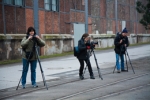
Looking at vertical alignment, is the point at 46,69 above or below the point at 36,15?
below

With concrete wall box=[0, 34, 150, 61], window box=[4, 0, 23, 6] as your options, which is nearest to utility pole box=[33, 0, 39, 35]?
concrete wall box=[0, 34, 150, 61]

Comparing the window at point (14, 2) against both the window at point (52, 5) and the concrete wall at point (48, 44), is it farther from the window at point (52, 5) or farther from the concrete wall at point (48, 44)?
the window at point (52, 5)

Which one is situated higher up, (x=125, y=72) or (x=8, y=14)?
(x=8, y=14)

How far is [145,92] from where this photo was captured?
8195mm

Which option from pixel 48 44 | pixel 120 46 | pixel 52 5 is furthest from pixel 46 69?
pixel 52 5

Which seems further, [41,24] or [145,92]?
[41,24]

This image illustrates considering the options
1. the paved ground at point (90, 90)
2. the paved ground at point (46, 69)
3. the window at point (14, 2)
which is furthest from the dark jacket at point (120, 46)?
the window at point (14, 2)

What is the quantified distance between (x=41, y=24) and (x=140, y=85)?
17.4 meters

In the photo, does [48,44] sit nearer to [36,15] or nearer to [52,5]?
[36,15]

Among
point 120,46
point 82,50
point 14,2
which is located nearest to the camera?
point 82,50

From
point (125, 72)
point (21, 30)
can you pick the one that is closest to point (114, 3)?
point (21, 30)

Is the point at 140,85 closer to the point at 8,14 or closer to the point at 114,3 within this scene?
the point at 8,14

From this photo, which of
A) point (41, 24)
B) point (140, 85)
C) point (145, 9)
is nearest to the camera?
point (140, 85)

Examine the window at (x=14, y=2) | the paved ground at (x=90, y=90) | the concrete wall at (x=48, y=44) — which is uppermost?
the window at (x=14, y=2)
